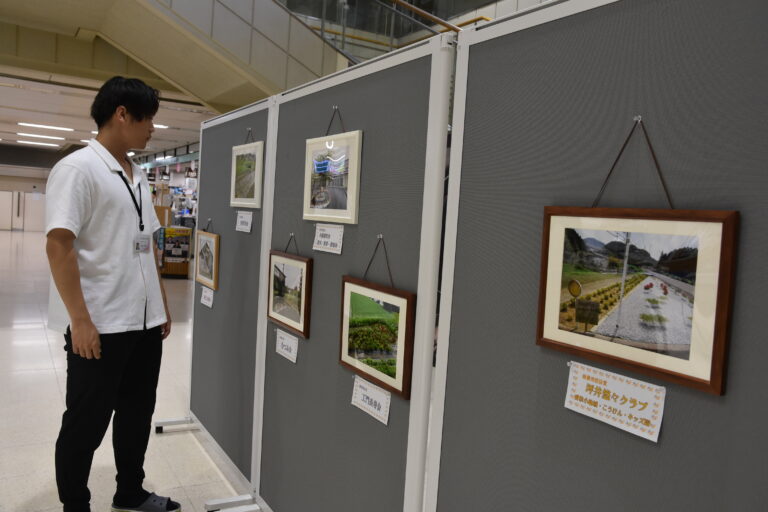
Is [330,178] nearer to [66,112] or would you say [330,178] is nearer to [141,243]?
[141,243]

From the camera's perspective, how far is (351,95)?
6.52 feet

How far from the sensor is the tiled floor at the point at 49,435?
282cm

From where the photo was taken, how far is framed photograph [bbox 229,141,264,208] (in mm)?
2668

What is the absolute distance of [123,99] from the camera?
2.24 m

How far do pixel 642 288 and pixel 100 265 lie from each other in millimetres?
1905

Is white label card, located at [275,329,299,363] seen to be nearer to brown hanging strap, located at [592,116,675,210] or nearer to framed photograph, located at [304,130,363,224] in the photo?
framed photograph, located at [304,130,363,224]

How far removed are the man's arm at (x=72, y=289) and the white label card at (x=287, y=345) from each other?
68 centimetres

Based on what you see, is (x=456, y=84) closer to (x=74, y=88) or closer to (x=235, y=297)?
(x=235, y=297)

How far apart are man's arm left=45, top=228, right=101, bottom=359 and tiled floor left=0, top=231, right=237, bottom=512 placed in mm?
1050

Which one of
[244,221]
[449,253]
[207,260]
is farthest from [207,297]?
[449,253]

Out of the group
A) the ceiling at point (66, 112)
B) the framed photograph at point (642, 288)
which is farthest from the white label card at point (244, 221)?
the ceiling at point (66, 112)

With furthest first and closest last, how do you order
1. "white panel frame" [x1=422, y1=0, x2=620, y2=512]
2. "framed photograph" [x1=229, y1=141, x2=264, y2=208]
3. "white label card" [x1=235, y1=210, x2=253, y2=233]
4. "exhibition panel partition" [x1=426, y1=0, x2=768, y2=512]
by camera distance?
"white label card" [x1=235, y1=210, x2=253, y2=233] → "framed photograph" [x1=229, y1=141, x2=264, y2=208] → "white panel frame" [x1=422, y1=0, x2=620, y2=512] → "exhibition panel partition" [x1=426, y1=0, x2=768, y2=512]

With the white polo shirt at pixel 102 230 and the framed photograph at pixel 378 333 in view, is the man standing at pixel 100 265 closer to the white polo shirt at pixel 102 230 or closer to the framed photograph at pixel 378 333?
the white polo shirt at pixel 102 230

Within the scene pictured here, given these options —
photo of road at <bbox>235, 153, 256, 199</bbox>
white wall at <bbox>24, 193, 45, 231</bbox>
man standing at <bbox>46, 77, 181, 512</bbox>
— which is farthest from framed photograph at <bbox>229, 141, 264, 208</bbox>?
white wall at <bbox>24, 193, 45, 231</bbox>
